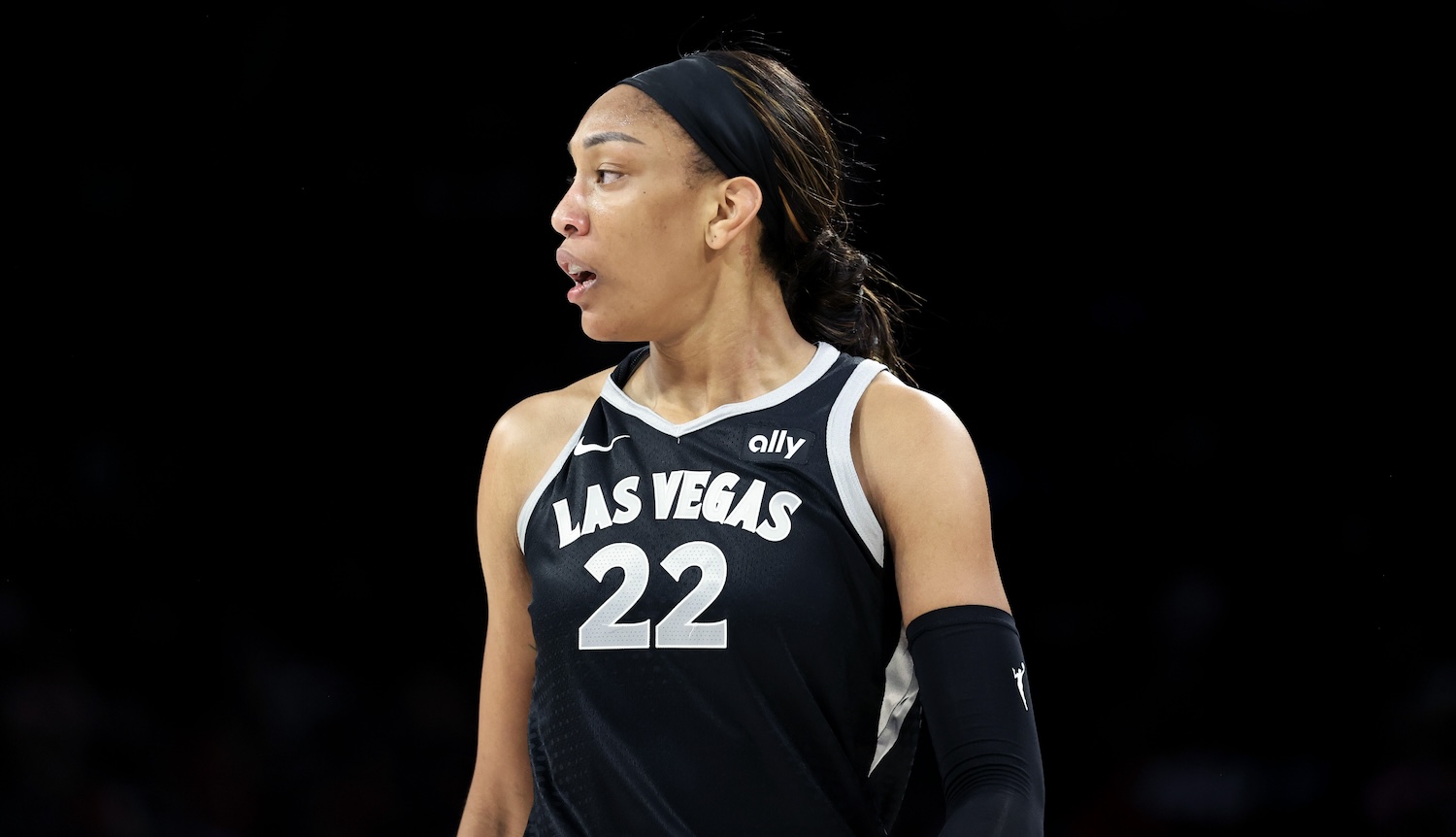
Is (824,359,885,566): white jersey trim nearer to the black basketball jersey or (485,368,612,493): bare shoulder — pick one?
the black basketball jersey

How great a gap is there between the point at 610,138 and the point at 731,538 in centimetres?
56

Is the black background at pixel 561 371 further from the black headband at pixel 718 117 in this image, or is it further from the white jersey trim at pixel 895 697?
the white jersey trim at pixel 895 697

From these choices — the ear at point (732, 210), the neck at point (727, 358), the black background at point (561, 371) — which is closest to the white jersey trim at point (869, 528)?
the neck at point (727, 358)

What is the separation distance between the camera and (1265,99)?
405 centimetres

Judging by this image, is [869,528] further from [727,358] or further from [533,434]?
[533,434]

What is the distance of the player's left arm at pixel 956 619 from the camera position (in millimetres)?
1699

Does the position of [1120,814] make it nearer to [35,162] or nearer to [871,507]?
[871,507]

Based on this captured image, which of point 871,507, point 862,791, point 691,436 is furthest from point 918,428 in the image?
point 862,791

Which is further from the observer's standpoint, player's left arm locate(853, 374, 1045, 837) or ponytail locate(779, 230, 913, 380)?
ponytail locate(779, 230, 913, 380)

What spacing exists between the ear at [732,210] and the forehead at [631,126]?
3.6 inches

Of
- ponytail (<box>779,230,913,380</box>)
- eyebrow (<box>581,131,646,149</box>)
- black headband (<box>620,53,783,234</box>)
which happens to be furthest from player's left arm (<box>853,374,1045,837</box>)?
eyebrow (<box>581,131,646,149</box>)

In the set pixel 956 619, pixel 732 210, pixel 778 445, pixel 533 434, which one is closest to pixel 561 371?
pixel 533 434

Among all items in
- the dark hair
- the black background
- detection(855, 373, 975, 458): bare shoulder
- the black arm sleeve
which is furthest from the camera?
the black background

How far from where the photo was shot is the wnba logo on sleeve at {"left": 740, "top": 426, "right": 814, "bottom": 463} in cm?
188
